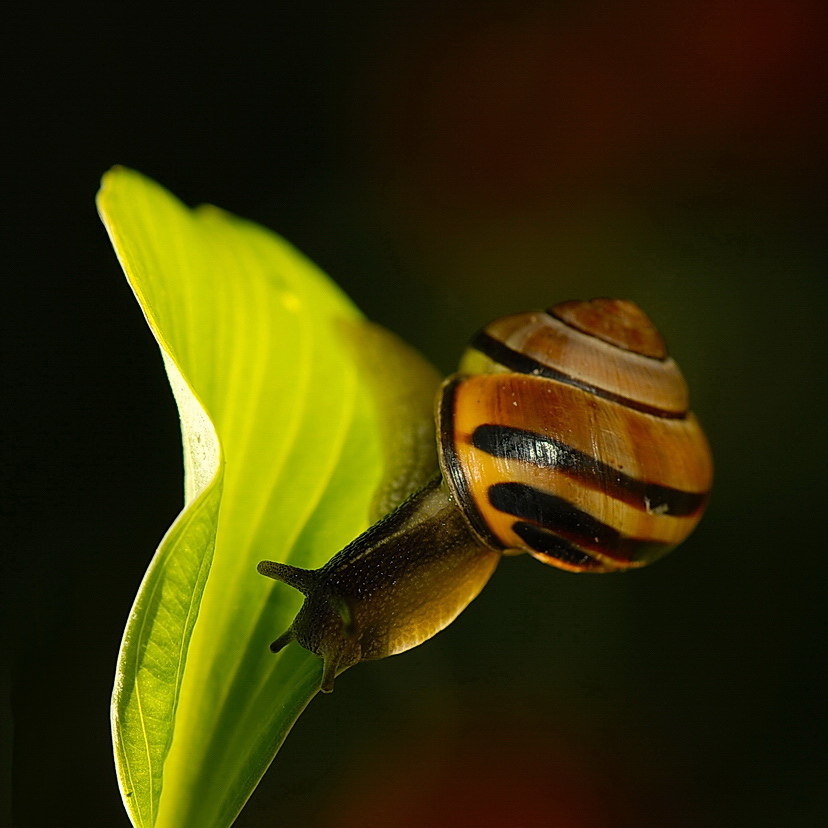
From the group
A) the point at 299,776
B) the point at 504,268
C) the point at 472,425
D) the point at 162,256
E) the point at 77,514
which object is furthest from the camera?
the point at 504,268

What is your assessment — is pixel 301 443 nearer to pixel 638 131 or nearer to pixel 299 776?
pixel 299 776

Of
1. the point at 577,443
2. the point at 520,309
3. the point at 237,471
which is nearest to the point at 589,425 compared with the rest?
the point at 577,443

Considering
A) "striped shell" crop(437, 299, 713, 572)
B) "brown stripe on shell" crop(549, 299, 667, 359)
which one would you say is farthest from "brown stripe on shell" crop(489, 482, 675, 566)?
"brown stripe on shell" crop(549, 299, 667, 359)

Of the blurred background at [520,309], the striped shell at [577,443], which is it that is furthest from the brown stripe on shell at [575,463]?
the blurred background at [520,309]

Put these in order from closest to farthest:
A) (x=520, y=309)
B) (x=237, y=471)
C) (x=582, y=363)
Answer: (x=237, y=471), (x=582, y=363), (x=520, y=309)

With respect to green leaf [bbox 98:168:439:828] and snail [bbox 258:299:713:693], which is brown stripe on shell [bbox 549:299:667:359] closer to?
snail [bbox 258:299:713:693]

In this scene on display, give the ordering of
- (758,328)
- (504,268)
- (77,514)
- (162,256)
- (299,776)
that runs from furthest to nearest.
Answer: (504,268) < (758,328) < (299,776) < (77,514) < (162,256)

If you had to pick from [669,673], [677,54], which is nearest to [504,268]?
[677,54]

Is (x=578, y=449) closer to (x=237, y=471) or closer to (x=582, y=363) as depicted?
(x=582, y=363)
